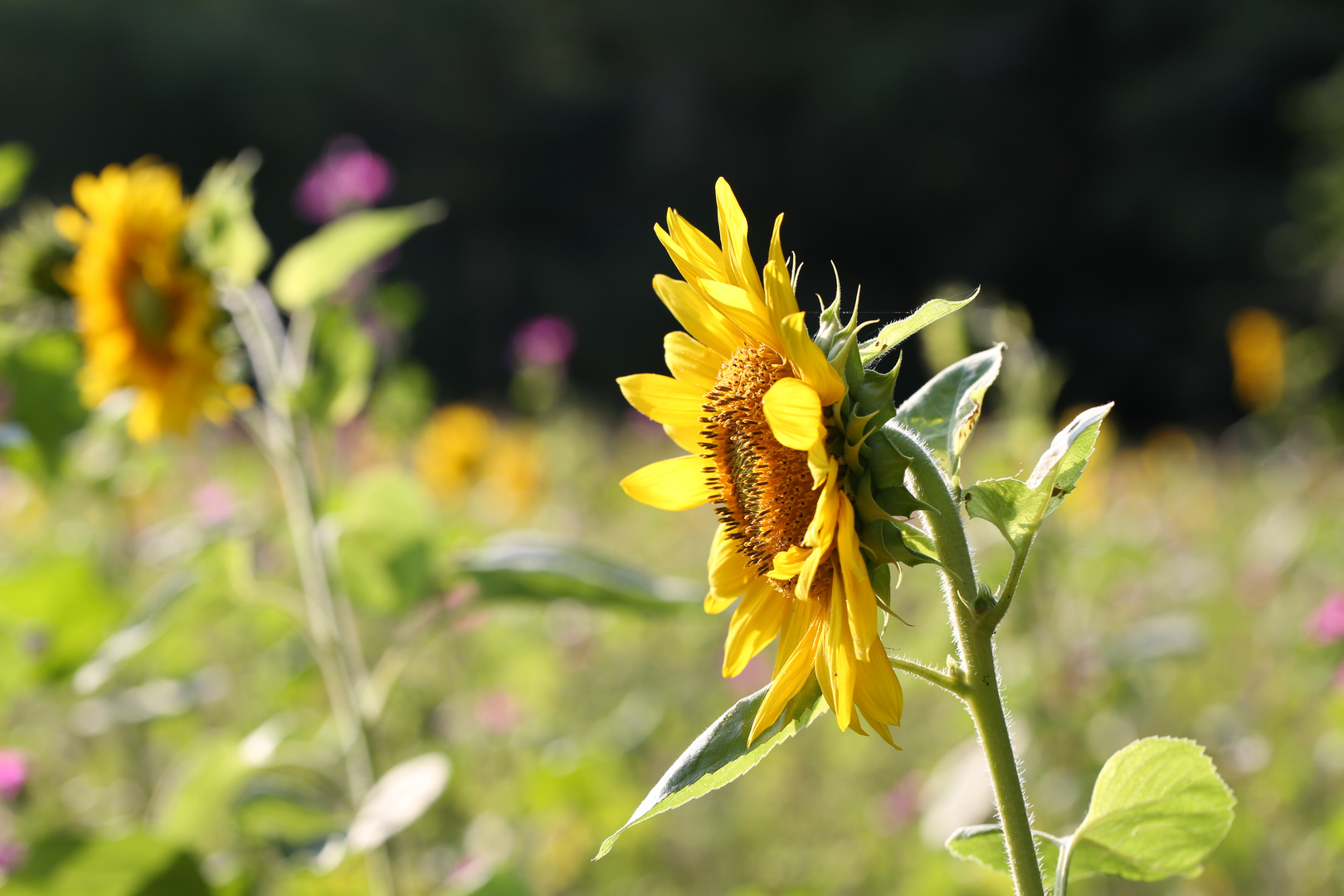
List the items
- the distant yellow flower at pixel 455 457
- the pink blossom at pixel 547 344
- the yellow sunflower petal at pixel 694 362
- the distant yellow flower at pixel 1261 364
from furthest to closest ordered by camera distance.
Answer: the distant yellow flower at pixel 1261 364 < the pink blossom at pixel 547 344 < the distant yellow flower at pixel 455 457 < the yellow sunflower petal at pixel 694 362

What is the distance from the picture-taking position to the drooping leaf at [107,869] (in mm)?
700

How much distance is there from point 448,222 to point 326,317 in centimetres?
926

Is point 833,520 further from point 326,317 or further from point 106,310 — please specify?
point 106,310

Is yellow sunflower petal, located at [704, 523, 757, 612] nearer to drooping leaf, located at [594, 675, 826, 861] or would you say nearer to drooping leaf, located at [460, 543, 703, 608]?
drooping leaf, located at [594, 675, 826, 861]

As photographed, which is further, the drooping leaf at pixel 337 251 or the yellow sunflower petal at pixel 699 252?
the drooping leaf at pixel 337 251

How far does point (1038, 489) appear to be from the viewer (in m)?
0.33

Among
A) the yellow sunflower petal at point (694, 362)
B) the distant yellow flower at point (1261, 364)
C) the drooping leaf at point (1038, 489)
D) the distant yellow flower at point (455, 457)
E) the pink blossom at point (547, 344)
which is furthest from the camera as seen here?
the distant yellow flower at point (1261, 364)

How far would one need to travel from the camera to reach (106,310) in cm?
85

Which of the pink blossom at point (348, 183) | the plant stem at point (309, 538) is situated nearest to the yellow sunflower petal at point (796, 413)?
the plant stem at point (309, 538)

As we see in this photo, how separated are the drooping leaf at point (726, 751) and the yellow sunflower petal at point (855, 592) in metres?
0.04

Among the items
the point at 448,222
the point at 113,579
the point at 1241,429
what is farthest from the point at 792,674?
the point at 448,222

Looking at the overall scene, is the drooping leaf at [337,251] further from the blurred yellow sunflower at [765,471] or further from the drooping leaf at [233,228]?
the blurred yellow sunflower at [765,471]

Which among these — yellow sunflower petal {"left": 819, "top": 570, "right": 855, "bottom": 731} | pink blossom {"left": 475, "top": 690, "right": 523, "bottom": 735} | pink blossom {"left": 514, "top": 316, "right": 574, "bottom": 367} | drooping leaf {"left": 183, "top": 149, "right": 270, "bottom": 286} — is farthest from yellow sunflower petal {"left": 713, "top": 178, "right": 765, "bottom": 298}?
pink blossom {"left": 514, "top": 316, "right": 574, "bottom": 367}

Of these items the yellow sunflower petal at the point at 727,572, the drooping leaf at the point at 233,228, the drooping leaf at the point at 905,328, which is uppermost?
the drooping leaf at the point at 233,228
